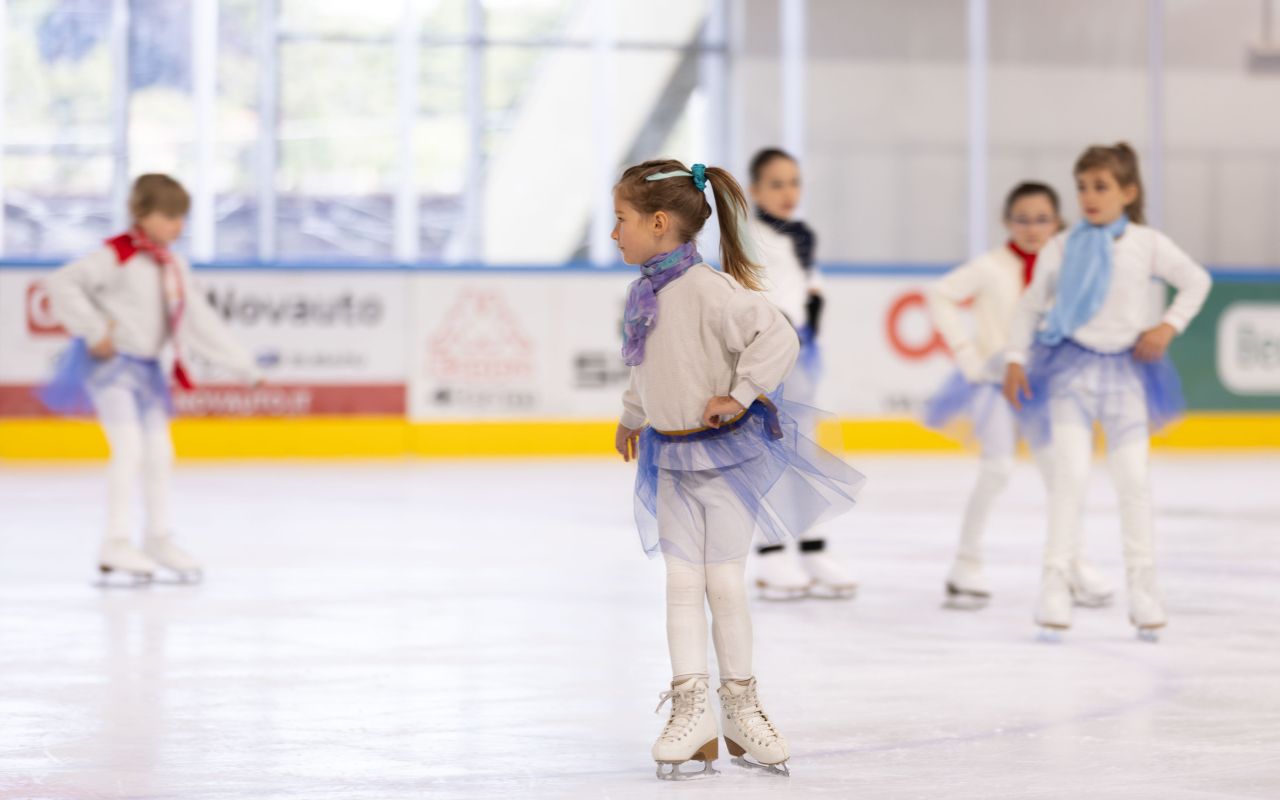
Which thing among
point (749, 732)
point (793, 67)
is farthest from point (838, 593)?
point (793, 67)

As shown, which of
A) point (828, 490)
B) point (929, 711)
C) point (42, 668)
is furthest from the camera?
point (42, 668)

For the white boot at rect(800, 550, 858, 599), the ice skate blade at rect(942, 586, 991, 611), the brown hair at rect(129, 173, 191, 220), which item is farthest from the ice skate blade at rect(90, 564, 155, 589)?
the ice skate blade at rect(942, 586, 991, 611)

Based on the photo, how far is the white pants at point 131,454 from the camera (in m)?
5.54

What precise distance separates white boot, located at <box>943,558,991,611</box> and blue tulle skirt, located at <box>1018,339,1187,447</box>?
0.69m

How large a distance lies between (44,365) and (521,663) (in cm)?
704

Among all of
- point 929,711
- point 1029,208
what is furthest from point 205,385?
point 929,711

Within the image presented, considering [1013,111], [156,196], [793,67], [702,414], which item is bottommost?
[702,414]

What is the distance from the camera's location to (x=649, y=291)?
10.1ft

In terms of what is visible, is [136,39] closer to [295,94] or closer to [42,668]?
[295,94]

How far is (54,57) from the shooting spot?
12852 millimetres

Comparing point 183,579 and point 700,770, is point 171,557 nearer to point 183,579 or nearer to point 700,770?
point 183,579

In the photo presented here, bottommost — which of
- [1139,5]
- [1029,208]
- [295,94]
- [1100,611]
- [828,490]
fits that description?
[1100,611]

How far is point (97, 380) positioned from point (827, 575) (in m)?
2.29

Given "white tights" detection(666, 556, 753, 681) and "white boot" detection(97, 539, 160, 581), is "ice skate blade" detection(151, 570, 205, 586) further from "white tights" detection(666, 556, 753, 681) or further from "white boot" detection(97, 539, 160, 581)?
"white tights" detection(666, 556, 753, 681)
